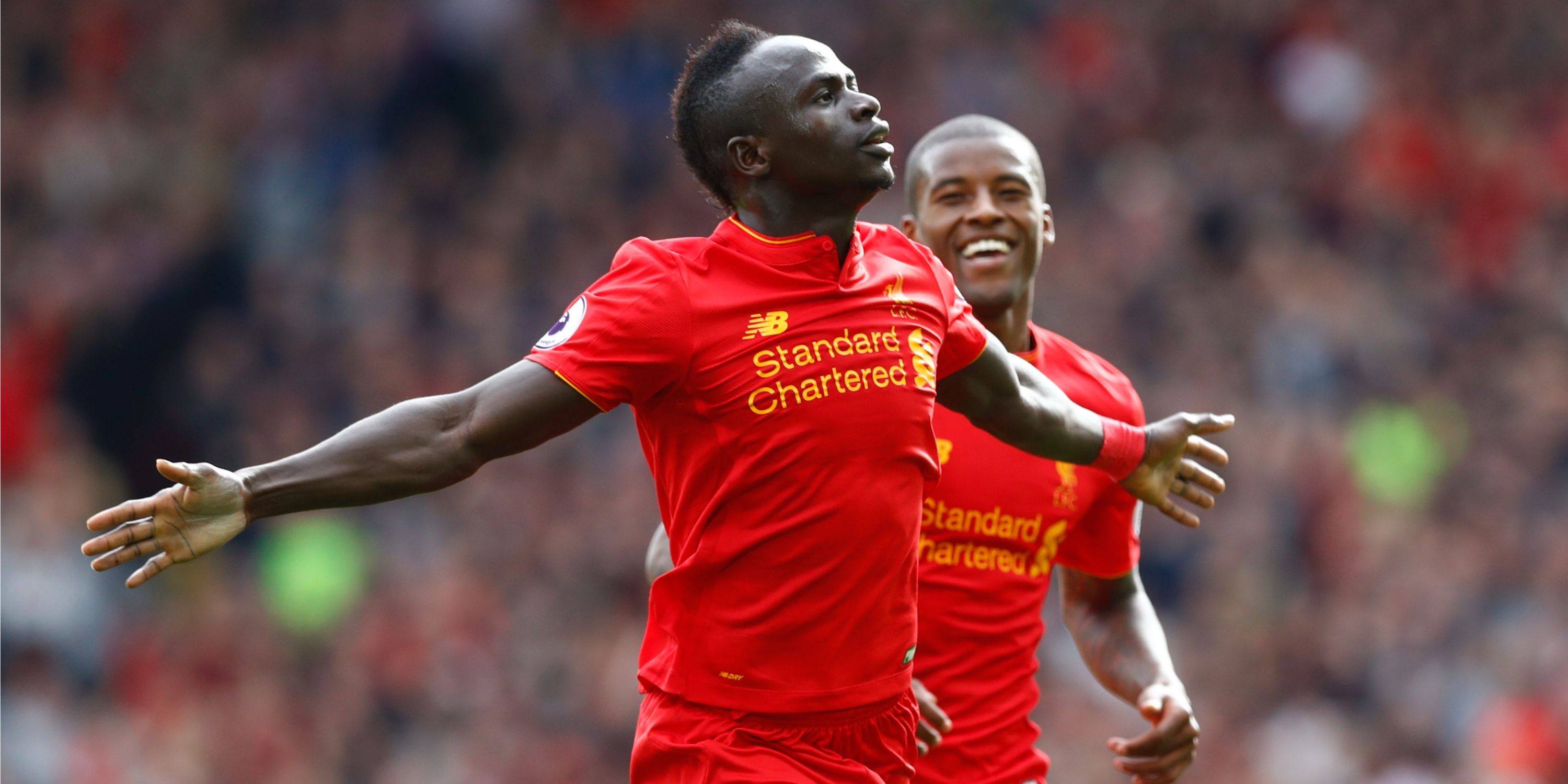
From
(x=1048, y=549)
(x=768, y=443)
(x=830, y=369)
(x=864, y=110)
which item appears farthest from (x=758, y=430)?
(x=1048, y=549)

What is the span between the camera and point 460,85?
14.1 metres

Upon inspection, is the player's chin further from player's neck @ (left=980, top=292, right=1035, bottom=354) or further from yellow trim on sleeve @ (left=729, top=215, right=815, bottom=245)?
player's neck @ (left=980, top=292, right=1035, bottom=354)

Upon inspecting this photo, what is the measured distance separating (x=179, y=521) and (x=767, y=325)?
1249mm

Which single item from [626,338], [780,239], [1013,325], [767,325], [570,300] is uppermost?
[570,300]

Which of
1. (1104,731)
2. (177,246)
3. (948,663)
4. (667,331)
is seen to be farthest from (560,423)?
(177,246)

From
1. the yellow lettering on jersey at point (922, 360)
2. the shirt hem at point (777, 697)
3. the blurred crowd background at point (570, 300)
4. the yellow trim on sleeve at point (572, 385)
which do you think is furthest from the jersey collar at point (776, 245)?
the blurred crowd background at point (570, 300)

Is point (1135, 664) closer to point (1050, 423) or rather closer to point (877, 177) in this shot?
point (1050, 423)

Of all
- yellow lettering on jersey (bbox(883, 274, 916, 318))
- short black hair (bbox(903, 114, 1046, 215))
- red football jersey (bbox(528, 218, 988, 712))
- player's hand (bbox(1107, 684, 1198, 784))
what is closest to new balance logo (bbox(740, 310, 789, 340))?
red football jersey (bbox(528, 218, 988, 712))

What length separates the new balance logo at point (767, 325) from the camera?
378cm

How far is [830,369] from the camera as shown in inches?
150

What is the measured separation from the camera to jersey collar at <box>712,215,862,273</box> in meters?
3.88

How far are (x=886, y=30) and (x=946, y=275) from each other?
1102 cm

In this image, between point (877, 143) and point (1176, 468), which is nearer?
point (877, 143)

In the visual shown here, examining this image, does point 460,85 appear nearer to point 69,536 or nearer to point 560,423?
point 69,536
